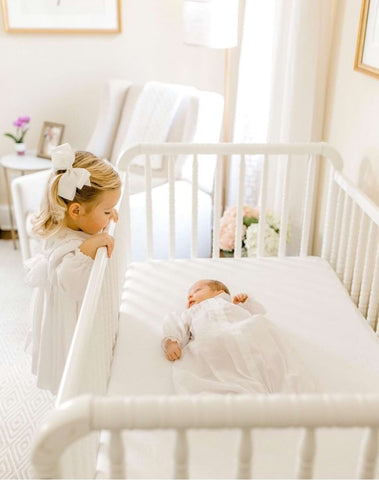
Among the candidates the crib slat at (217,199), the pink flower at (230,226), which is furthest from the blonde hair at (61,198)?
the pink flower at (230,226)

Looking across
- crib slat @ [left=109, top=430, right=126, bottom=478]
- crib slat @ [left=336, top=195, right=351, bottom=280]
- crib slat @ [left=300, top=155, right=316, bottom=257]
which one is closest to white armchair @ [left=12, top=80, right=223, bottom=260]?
crib slat @ [left=300, top=155, right=316, bottom=257]

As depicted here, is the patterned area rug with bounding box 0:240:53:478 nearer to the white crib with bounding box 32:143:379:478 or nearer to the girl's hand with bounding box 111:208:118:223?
the white crib with bounding box 32:143:379:478

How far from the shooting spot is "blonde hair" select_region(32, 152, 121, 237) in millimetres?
1480

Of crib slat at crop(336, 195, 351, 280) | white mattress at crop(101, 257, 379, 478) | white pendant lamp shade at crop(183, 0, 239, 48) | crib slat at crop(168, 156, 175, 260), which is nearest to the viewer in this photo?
white mattress at crop(101, 257, 379, 478)

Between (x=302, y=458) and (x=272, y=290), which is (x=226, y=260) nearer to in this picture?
(x=272, y=290)

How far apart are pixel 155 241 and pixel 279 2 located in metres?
1.12

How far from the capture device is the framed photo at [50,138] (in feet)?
10.5

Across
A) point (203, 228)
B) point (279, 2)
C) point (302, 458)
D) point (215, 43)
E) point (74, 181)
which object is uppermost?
point (279, 2)

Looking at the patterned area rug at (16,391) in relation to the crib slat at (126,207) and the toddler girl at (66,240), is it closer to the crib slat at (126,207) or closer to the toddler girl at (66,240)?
the toddler girl at (66,240)

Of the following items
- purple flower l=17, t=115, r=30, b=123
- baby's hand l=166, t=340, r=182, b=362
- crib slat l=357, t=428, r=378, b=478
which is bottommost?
baby's hand l=166, t=340, r=182, b=362

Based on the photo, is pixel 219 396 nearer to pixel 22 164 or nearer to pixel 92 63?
pixel 22 164

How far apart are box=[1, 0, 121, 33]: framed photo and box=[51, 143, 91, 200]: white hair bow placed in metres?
1.93

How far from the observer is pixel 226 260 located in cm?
202

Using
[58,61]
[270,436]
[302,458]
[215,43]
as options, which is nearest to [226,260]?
[270,436]
